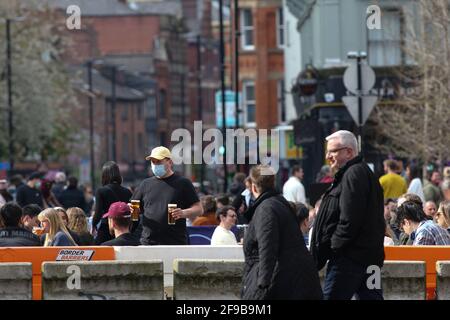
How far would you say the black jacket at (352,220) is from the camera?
37.2 ft

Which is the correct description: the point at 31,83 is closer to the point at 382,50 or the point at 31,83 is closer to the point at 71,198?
the point at 382,50

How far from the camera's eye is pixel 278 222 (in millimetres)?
11164

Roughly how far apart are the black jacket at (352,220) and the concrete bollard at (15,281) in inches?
135

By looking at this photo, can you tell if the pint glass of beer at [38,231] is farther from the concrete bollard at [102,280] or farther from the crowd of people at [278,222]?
the concrete bollard at [102,280]

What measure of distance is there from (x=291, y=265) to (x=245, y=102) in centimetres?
6498

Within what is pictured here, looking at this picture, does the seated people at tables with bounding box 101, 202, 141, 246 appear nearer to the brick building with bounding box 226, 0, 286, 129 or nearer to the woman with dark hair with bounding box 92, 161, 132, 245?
the woman with dark hair with bounding box 92, 161, 132, 245

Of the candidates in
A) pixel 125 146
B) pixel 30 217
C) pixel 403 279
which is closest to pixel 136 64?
pixel 125 146

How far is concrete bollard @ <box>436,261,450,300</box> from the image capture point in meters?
14.0

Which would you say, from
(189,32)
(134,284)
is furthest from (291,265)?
(189,32)

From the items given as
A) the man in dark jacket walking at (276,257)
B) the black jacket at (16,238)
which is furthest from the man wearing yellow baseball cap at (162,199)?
the man in dark jacket walking at (276,257)

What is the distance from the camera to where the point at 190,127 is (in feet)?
468

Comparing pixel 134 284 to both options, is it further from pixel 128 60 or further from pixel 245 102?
pixel 128 60

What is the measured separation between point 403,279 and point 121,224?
2.88 meters

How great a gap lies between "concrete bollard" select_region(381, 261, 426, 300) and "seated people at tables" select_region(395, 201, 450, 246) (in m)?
0.84
